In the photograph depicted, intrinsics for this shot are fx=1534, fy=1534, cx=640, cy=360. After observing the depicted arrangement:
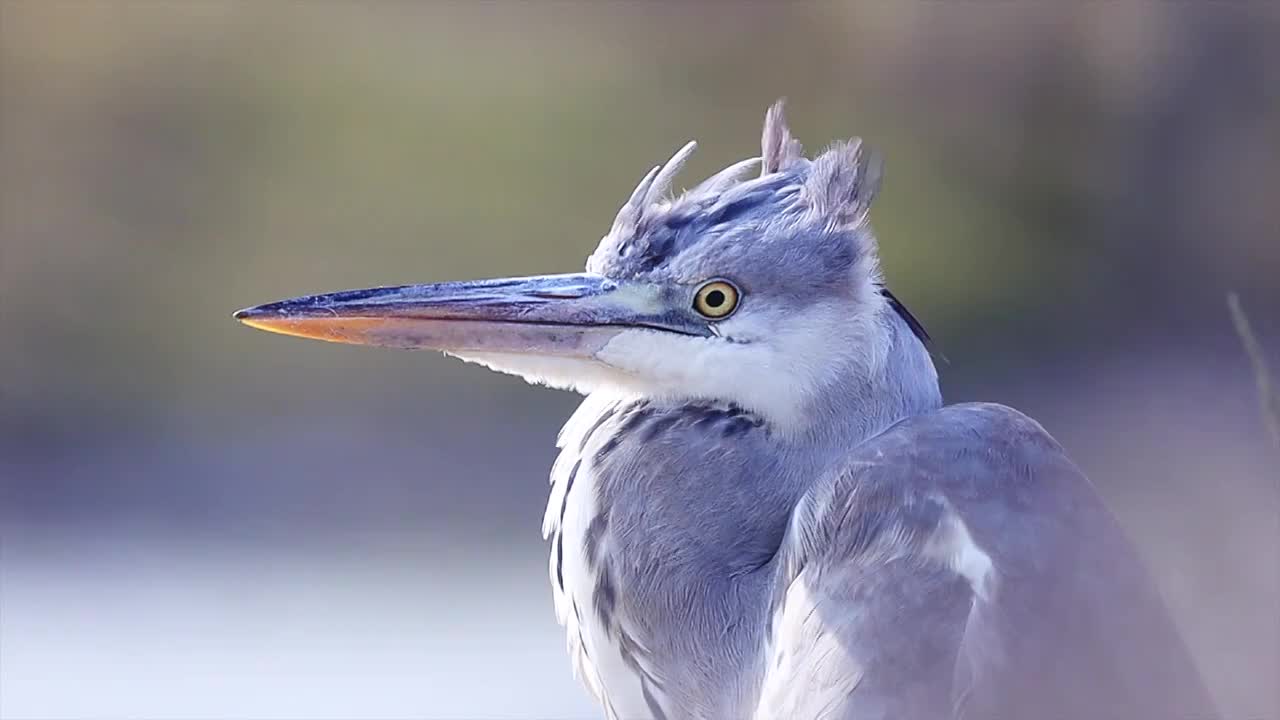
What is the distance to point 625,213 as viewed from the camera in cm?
147

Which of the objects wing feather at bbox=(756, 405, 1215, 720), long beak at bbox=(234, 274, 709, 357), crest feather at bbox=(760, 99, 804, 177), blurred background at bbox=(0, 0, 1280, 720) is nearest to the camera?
wing feather at bbox=(756, 405, 1215, 720)

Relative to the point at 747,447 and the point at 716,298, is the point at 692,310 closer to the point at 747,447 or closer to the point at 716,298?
the point at 716,298

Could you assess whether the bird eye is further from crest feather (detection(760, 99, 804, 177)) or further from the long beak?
crest feather (detection(760, 99, 804, 177))

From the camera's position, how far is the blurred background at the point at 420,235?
342 cm

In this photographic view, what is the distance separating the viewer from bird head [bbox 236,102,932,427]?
55.3 inches

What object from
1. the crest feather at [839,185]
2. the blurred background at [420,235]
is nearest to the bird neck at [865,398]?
the crest feather at [839,185]

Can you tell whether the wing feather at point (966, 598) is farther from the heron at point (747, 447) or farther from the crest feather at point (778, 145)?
the crest feather at point (778, 145)

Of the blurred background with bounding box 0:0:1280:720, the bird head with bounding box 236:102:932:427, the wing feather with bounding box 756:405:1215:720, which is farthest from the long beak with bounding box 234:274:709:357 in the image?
the blurred background with bounding box 0:0:1280:720

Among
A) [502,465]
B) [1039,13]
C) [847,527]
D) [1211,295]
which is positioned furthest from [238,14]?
[847,527]

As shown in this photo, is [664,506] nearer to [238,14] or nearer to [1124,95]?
[1124,95]

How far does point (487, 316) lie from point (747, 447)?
0.27m

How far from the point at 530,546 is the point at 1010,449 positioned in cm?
246

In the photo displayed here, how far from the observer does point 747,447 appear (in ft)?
4.65

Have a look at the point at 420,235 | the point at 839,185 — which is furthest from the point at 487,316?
the point at 420,235
